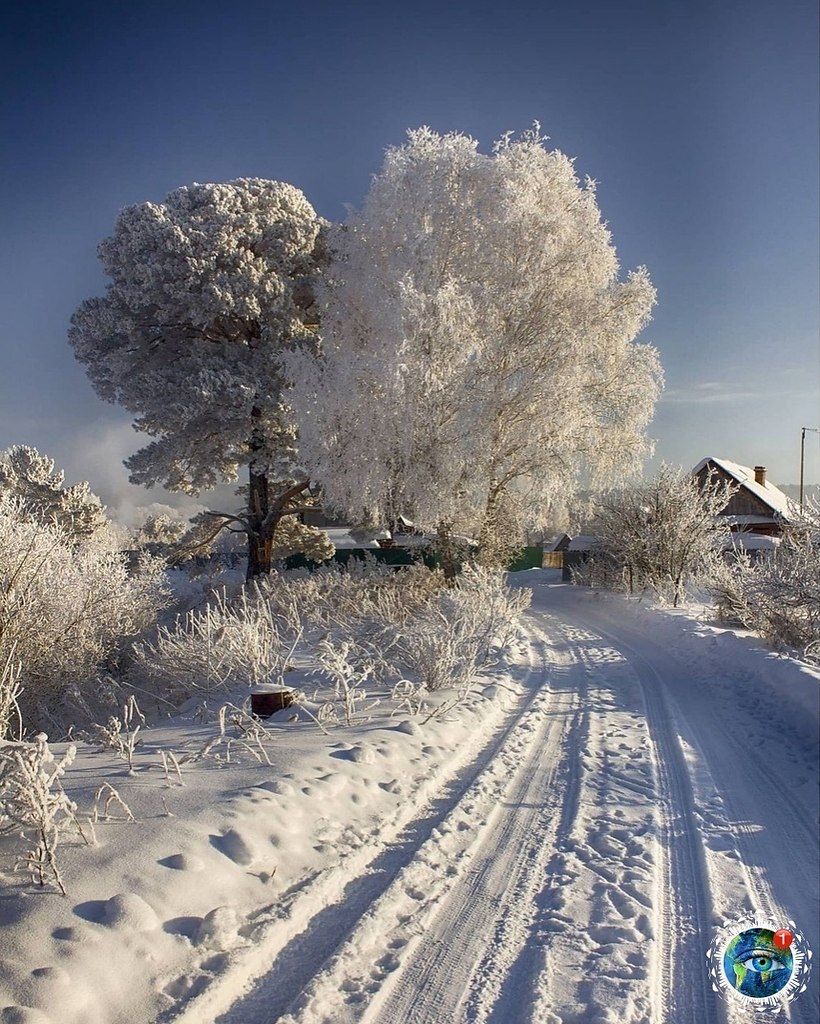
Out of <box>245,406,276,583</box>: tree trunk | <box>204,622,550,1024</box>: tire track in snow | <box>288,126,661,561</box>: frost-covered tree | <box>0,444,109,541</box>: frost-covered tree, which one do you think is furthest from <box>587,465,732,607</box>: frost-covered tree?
<box>0,444,109,541</box>: frost-covered tree

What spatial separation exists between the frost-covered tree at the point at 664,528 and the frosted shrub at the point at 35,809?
16.7 metres

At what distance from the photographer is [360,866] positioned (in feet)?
12.7

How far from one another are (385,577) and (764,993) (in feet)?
45.0

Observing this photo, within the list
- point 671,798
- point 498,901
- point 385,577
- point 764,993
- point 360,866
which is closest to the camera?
point 764,993

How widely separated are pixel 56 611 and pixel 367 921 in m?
7.66

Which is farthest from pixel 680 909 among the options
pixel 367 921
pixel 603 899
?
pixel 367 921

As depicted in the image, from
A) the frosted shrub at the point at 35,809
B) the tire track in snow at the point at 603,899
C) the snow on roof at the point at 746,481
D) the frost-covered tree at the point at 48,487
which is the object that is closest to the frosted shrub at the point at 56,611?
the frosted shrub at the point at 35,809

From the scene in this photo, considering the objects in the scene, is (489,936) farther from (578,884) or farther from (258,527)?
(258,527)

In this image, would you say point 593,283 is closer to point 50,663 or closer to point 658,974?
point 50,663

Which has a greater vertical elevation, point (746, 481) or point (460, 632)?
point (746, 481)

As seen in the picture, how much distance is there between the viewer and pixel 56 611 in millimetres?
9422

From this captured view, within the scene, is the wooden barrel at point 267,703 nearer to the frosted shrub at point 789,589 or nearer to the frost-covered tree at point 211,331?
the frosted shrub at point 789,589

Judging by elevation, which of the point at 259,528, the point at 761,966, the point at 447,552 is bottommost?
the point at 761,966

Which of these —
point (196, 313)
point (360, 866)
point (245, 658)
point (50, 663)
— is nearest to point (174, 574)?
point (196, 313)
